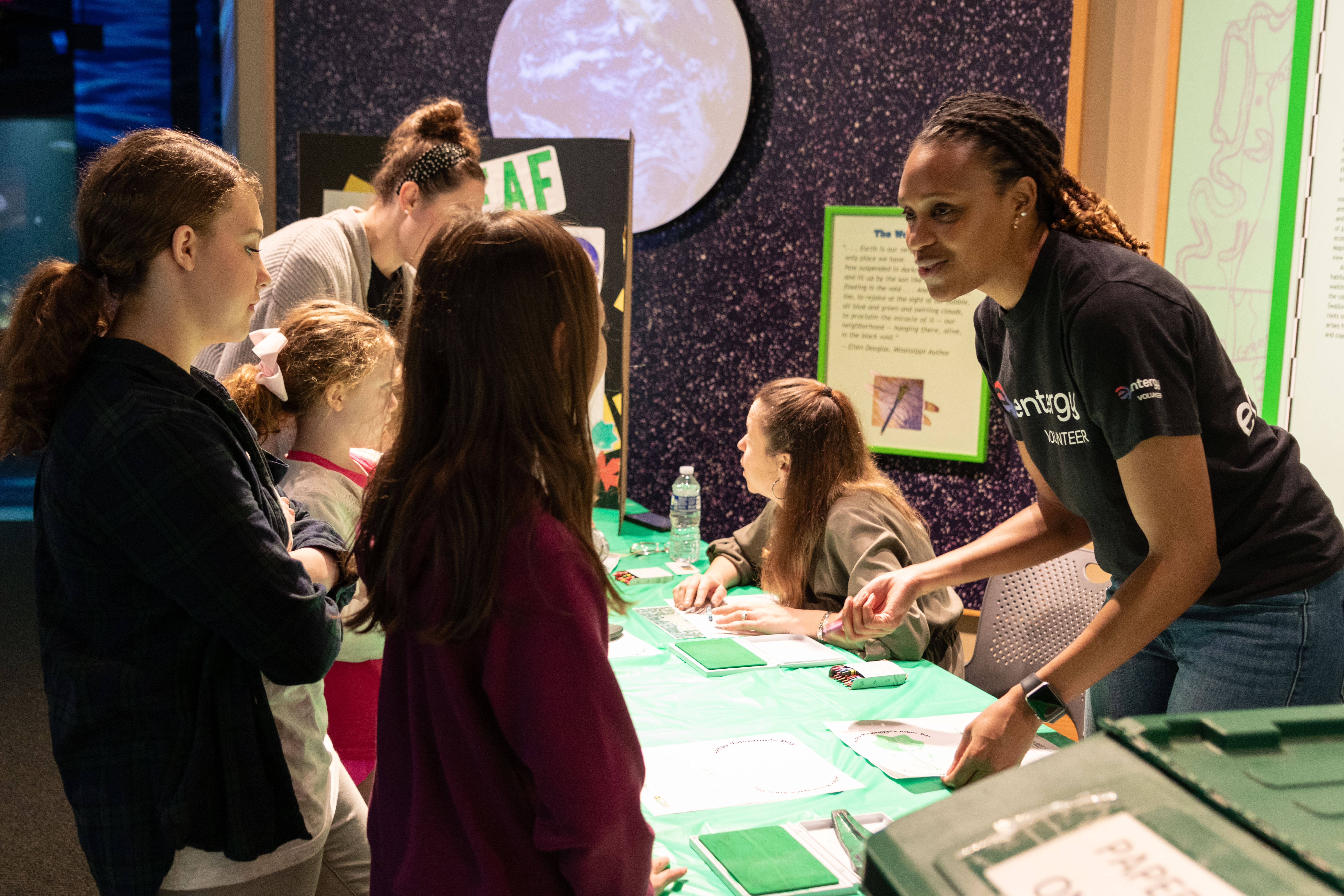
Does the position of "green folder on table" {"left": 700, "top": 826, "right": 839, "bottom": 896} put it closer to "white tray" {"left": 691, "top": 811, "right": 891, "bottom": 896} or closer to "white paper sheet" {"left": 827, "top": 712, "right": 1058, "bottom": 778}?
"white tray" {"left": 691, "top": 811, "right": 891, "bottom": 896}

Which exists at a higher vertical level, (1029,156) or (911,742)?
(1029,156)

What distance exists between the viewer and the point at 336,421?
1.70 m

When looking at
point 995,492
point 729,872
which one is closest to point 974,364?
point 995,492

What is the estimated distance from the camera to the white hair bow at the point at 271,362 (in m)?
1.59

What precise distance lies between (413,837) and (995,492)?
265 centimetres

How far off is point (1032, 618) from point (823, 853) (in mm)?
1278

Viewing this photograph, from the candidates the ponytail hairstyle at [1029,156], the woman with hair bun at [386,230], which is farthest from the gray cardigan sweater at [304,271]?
the ponytail hairstyle at [1029,156]

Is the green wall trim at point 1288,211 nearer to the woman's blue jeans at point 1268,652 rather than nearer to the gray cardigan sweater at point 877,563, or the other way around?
the gray cardigan sweater at point 877,563

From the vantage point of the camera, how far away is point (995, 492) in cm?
317

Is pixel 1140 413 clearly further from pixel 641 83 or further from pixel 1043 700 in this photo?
pixel 641 83

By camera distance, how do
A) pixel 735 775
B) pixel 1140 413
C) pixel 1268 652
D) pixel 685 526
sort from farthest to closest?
pixel 685 526 → pixel 735 775 → pixel 1268 652 → pixel 1140 413

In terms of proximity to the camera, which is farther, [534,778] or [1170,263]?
[1170,263]

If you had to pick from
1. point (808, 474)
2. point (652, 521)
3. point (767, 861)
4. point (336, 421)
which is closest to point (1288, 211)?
point (808, 474)

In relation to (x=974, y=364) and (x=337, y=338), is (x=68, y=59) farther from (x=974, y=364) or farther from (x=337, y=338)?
(x=974, y=364)
